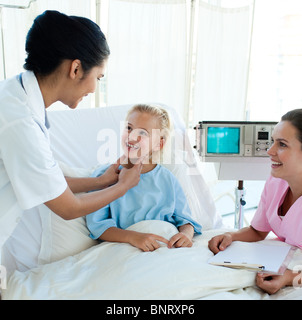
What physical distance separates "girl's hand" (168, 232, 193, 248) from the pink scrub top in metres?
0.34

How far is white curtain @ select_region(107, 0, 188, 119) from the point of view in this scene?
10.0 ft

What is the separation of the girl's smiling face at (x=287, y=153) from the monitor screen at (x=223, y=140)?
43cm

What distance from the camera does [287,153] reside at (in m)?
1.47

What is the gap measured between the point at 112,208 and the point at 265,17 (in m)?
3.36

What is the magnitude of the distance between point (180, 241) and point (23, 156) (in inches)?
28.9

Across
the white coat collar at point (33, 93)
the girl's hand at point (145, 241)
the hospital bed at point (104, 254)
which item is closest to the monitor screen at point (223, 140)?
the hospital bed at point (104, 254)

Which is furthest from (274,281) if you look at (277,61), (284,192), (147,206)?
(277,61)

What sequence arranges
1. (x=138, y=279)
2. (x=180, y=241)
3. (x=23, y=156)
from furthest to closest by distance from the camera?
(x=180, y=241) < (x=138, y=279) < (x=23, y=156)

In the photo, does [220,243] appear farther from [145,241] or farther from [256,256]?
[145,241]

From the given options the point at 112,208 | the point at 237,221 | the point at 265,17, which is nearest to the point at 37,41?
the point at 112,208

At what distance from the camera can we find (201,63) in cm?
343

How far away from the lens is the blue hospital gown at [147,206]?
1.64 meters

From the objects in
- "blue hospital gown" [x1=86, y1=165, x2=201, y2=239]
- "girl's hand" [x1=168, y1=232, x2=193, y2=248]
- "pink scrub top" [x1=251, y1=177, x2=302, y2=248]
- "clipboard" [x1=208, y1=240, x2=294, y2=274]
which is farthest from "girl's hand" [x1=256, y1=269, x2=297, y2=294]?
"blue hospital gown" [x1=86, y1=165, x2=201, y2=239]
